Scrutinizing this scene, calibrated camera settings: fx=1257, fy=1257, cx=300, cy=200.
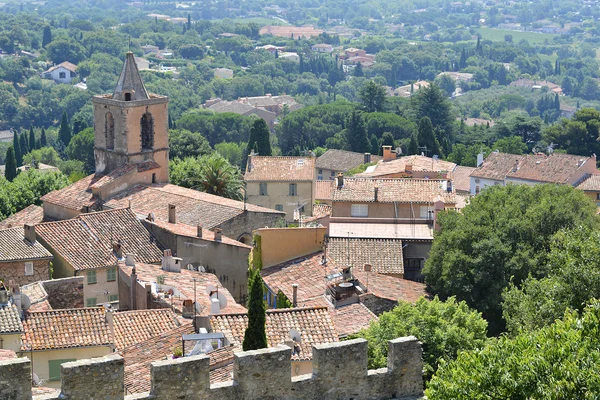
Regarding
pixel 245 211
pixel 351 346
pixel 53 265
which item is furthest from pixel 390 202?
pixel 351 346

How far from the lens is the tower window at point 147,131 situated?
49.2m

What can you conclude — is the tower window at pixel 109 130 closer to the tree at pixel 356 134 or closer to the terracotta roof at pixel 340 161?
the terracotta roof at pixel 340 161

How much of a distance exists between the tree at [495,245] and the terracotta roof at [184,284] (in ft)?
21.6

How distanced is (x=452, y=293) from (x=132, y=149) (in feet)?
57.1

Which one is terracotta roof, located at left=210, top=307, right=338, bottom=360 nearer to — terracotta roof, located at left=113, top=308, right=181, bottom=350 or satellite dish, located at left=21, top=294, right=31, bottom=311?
terracotta roof, located at left=113, top=308, right=181, bottom=350

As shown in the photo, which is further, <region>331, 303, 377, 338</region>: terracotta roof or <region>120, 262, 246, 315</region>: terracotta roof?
<region>120, 262, 246, 315</region>: terracotta roof

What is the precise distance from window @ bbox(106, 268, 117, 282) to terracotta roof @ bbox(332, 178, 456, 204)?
10410 mm

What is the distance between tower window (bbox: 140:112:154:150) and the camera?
49.2 meters

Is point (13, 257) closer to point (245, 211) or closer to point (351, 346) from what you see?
point (245, 211)

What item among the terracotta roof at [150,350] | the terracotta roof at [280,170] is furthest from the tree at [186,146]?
the terracotta roof at [150,350]

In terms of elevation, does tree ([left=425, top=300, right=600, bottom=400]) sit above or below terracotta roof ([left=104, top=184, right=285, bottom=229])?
above

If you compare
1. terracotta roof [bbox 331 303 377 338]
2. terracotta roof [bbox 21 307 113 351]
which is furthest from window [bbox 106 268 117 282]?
terracotta roof [bbox 21 307 113 351]

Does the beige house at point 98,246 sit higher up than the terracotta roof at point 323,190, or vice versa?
the beige house at point 98,246

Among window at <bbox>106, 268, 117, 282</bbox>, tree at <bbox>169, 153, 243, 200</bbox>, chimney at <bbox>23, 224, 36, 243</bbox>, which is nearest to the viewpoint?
window at <bbox>106, 268, 117, 282</bbox>
